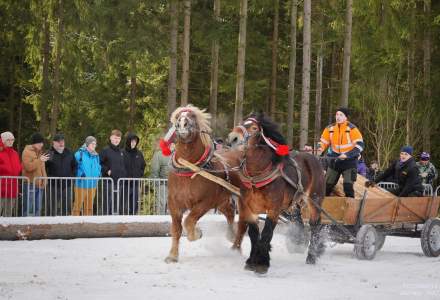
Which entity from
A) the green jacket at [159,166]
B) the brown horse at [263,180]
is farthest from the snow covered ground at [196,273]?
the green jacket at [159,166]

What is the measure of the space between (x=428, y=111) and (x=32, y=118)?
16.5 meters

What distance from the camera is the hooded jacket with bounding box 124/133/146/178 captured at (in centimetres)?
1564

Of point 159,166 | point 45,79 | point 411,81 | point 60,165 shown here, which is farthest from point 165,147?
point 411,81

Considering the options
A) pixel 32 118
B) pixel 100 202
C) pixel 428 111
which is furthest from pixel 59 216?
pixel 32 118

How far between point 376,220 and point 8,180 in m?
6.46

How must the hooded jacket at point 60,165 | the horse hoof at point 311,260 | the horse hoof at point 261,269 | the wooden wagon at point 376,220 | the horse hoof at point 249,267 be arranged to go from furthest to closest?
the hooded jacket at point 60,165 < the wooden wagon at point 376,220 < the horse hoof at point 311,260 < the horse hoof at point 249,267 < the horse hoof at point 261,269

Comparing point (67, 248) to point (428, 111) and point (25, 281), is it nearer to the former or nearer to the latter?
point (25, 281)

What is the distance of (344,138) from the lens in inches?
466

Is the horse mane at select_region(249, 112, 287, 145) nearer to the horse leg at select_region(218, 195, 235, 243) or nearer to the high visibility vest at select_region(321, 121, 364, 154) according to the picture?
the high visibility vest at select_region(321, 121, 364, 154)

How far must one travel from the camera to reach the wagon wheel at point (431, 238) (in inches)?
478

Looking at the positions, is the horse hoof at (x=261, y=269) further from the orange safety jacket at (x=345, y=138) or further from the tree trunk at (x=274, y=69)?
the tree trunk at (x=274, y=69)

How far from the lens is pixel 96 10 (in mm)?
20422

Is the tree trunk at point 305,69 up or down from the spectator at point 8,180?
up

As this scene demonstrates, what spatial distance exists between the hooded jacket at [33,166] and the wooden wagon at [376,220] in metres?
5.20
